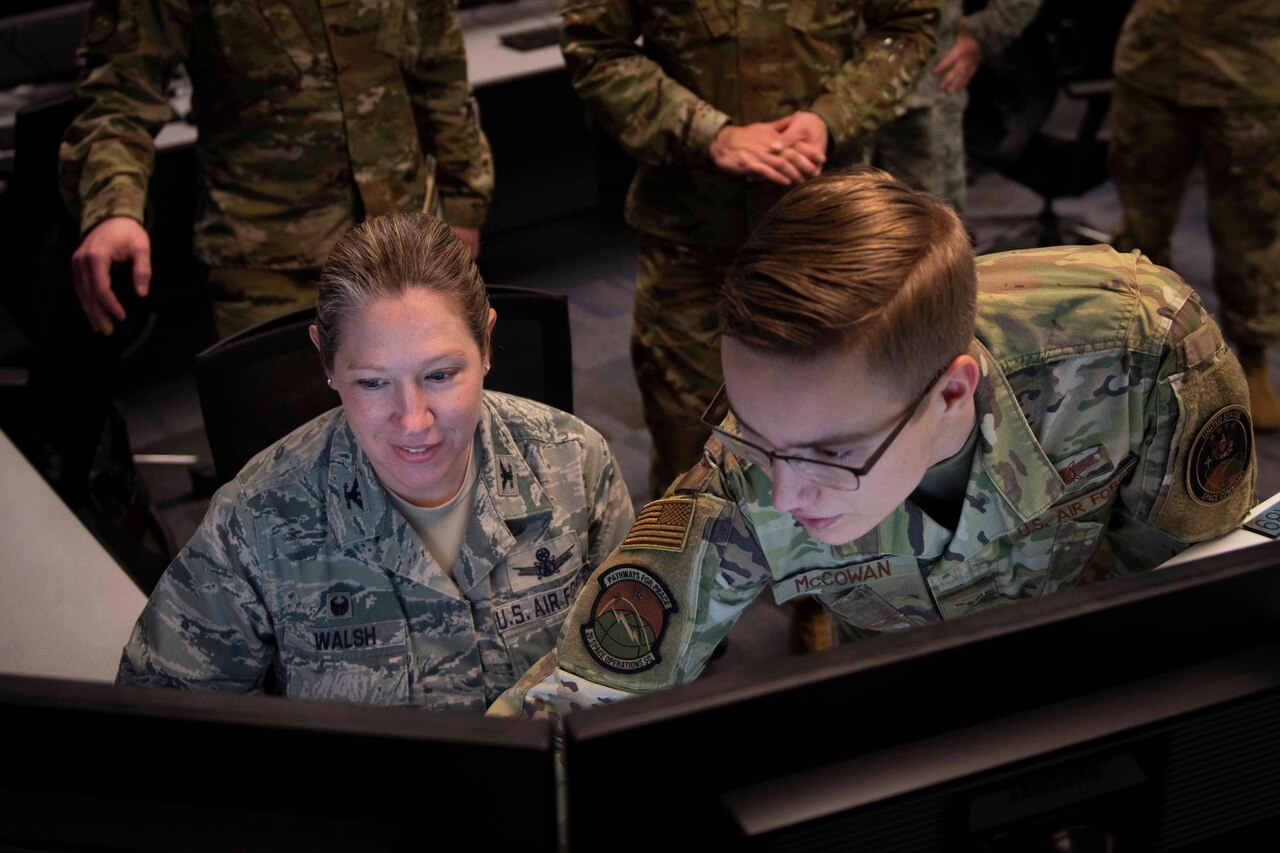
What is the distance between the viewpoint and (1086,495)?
1.27 metres

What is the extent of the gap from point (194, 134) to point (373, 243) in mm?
2021

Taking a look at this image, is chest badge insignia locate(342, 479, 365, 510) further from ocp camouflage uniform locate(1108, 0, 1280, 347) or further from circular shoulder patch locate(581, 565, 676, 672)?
ocp camouflage uniform locate(1108, 0, 1280, 347)

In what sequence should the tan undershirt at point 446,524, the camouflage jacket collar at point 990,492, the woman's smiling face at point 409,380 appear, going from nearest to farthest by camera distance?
the camouflage jacket collar at point 990,492 → the woman's smiling face at point 409,380 → the tan undershirt at point 446,524

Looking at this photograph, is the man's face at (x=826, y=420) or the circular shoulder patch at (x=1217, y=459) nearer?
the man's face at (x=826, y=420)

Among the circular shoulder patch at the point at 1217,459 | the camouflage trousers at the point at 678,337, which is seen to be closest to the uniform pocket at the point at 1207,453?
the circular shoulder patch at the point at 1217,459

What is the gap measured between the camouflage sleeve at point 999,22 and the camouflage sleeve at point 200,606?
2.37m

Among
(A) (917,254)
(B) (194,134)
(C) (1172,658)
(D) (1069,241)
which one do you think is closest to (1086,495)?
(A) (917,254)

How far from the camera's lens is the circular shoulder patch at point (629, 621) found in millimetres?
1092

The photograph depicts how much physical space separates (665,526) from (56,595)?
87 centimetres

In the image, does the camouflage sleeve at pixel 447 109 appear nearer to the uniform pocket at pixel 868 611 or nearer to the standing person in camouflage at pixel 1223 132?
the uniform pocket at pixel 868 611

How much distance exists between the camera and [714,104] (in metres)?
2.13

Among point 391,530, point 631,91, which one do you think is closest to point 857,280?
point 391,530

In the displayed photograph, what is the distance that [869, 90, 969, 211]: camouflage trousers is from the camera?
9.81ft

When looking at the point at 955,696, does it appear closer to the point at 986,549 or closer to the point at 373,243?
the point at 986,549
